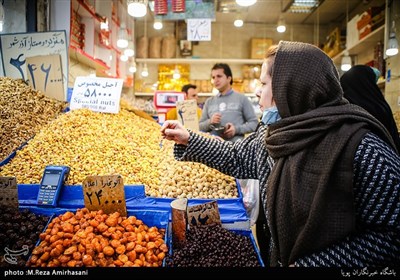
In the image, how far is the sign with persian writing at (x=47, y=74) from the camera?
118 inches

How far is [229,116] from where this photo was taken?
12.5 ft

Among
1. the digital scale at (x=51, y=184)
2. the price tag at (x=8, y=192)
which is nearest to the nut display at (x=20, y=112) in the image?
the digital scale at (x=51, y=184)

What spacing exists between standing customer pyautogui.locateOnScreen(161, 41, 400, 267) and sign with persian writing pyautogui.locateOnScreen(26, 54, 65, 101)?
2521mm

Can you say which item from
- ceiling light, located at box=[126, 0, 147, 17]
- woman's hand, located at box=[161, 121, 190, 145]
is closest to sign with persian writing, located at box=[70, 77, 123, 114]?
ceiling light, located at box=[126, 0, 147, 17]

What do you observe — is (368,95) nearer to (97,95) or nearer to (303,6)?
(97,95)

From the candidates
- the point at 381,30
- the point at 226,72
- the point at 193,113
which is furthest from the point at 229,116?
the point at 381,30

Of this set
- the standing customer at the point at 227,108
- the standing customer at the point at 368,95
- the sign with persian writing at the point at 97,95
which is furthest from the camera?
the standing customer at the point at 227,108

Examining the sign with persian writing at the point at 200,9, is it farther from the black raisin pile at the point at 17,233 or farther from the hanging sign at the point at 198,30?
the black raisin pile at the point at 17,233

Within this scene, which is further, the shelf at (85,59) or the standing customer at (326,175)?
the shelf at (85,59)

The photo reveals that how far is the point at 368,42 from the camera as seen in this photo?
6504mm

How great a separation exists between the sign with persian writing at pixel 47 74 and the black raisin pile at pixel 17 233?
1.78 m

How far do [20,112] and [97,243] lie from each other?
5.83 ft

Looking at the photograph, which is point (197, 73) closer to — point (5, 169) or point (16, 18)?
point (16, 18)

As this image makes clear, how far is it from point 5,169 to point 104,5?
4.34m
